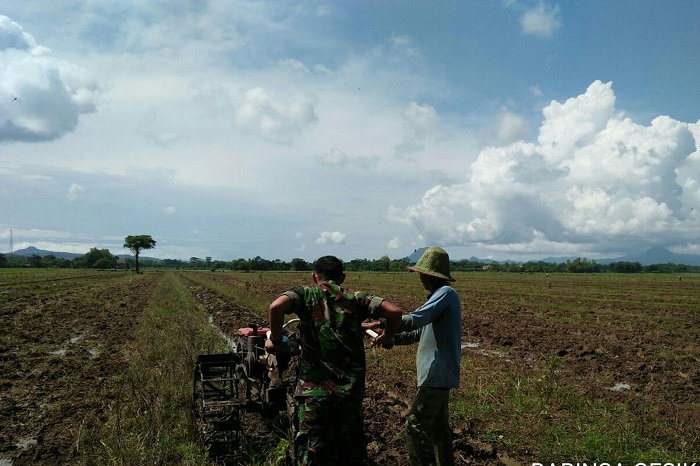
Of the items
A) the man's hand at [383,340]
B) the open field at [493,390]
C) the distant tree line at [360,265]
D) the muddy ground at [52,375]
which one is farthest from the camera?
the distant tree line at [360,265]

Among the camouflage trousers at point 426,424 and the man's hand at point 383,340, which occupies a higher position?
the man's hand at point 383,340

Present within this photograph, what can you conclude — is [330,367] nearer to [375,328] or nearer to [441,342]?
[375,328]

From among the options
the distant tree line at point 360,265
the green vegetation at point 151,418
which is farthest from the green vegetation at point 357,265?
the green vegetation at point 151,418

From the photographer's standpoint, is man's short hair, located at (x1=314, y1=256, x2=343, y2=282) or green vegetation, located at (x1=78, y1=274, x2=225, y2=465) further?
green vegetation, located at (x1=78, y1=274, x2=225, y2=465)

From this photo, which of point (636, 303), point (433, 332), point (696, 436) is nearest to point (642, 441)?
point (696, 436)

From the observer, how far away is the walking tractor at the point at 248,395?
496cm

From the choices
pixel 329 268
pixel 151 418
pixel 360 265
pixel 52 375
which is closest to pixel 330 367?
pixel 329 268

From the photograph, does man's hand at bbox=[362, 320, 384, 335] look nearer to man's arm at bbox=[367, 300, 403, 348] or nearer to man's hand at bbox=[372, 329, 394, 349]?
man's hand at bbox=[372, 329, 394, 349]

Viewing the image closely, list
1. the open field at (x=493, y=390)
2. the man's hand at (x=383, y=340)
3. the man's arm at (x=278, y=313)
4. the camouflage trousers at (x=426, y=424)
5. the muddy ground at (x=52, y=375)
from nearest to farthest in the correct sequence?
the man's arm at (x=278, y=313)
the man's hand at (x=383, y=340)
the camouflage trousers at (x=426, y=424)
the open field at (x=493, y=390)
the muddy ground at (x=52, y=375)

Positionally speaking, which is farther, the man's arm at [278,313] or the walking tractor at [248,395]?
the walking tractor at [248,395]

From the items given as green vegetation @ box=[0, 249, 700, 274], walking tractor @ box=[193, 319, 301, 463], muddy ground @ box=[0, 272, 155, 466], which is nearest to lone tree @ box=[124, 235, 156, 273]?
green vegetation @ box=[0, 249, 700, 274]

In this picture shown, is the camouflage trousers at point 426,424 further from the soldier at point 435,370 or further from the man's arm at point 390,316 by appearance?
the man's arm at point 390,316

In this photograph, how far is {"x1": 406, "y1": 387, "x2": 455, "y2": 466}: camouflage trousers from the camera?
11.7 ft

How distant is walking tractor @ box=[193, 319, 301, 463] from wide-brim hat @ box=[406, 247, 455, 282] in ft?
4.32
